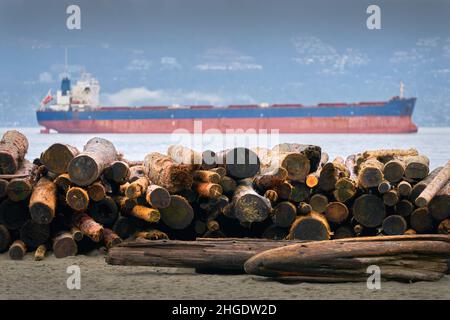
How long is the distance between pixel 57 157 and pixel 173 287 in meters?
2.48

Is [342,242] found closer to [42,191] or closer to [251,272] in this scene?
[251,272]

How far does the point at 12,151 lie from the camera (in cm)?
906

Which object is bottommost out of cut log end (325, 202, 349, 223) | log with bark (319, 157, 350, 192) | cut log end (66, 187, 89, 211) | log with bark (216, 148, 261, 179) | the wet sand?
the wet sand

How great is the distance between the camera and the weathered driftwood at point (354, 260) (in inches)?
246

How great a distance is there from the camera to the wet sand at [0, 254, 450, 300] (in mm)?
5793

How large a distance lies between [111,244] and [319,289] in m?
2.74

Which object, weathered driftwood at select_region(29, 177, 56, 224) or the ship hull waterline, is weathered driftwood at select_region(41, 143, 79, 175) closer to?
weathered driftwood at select_region(29, 177, 56, 224)

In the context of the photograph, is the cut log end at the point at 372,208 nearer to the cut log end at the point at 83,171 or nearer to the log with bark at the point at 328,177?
the log with bark at the point at 328,177

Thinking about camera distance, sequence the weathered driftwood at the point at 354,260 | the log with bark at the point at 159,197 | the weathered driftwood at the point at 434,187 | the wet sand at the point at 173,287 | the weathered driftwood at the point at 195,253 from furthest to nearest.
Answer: the log with bark at the point at 159,197, the weathered driftwood at the point at 434,187, the weathered driftwood at the point at 195,253, the weathered driftwood at the point at 354,260, the wet sand at the point at 173,287

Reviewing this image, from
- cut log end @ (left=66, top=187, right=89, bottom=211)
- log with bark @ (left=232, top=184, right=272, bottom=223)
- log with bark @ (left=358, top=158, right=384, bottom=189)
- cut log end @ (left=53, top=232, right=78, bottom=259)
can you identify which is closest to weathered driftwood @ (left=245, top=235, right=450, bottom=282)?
log with bark @ (left=232, top=184, right=272, bottom=223)

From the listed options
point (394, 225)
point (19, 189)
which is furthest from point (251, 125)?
point (19, 189)

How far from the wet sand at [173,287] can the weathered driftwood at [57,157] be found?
4.17 ft

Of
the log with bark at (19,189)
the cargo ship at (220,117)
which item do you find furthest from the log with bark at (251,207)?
the cargo ship at (220,117)

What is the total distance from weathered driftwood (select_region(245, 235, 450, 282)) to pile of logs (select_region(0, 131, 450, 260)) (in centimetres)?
113
